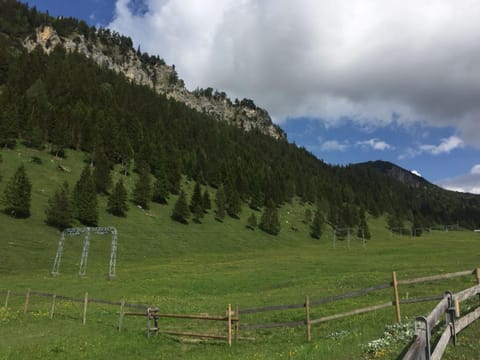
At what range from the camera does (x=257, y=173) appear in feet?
608

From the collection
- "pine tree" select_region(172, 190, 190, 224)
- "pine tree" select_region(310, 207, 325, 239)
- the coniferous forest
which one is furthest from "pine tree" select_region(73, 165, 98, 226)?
"pine tree" select_region(310, 207, 325, 239)

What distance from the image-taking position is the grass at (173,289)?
1563cm

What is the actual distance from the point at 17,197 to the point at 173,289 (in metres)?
52.9

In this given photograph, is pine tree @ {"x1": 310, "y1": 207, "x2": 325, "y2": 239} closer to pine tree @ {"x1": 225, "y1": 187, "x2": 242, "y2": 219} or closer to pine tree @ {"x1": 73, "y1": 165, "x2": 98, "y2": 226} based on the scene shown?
pine tree @ {"x1": 225, "y1": 187, "x2": 242, "y2": 219}

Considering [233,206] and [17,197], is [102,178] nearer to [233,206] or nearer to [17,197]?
[17,197]

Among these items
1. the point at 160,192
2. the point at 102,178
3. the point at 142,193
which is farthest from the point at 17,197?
the point at 160,192

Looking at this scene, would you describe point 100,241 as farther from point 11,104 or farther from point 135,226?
point 11,104

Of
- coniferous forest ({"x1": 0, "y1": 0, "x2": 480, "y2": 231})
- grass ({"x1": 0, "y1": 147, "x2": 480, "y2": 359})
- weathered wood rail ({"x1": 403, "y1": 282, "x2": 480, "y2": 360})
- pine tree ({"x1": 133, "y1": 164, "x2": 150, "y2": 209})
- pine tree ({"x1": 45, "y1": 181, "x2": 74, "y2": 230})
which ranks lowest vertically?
grass ({"x1": 0, "y1": 147, "x2": 480, "y2": 359})

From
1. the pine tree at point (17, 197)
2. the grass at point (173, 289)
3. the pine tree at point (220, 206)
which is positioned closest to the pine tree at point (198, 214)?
the pine tree at point (220, 206)

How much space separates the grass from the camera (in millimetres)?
15633

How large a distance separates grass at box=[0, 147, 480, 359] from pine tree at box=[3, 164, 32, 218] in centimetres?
237

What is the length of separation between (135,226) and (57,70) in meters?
125

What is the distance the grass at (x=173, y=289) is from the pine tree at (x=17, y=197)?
2.37m

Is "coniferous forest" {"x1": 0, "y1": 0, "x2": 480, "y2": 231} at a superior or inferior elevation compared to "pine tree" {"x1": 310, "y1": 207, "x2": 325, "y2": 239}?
superior
